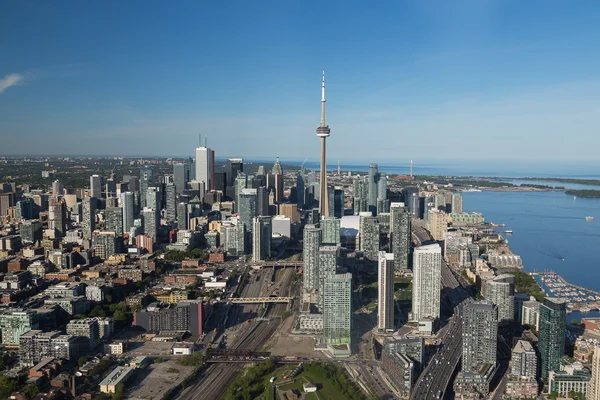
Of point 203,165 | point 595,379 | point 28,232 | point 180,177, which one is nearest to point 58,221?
point 28,232

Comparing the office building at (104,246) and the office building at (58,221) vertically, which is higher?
the office building at (58,221)

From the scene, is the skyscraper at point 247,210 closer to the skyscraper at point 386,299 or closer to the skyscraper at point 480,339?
the skyscraper at point 386,299

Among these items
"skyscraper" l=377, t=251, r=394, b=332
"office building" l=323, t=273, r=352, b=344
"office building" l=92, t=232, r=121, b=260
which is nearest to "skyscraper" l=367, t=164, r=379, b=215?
"office building" l=92, t=232, r=121, b=260

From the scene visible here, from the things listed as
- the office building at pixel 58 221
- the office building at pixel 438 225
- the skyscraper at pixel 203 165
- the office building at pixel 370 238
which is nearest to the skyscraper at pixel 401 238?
the office building at pixel 370 238

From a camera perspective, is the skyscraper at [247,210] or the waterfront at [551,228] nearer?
the waterfront at [551,228]

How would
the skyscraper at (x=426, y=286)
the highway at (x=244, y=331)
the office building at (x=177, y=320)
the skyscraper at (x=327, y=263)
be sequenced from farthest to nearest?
the skyscraper at (x=327, y=263) < the skyscraper at (x=426, y=286) < the office building at (x=177, y=320) < the highway at (x=244, y=331)

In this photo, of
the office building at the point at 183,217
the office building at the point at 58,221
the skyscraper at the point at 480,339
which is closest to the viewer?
the skyscraper at the point at 480,339

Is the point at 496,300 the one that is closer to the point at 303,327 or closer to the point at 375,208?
the point at 303,327

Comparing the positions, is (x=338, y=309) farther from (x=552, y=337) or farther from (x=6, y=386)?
(x=6, y=386)
